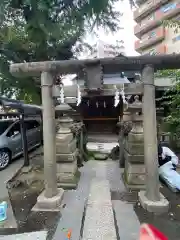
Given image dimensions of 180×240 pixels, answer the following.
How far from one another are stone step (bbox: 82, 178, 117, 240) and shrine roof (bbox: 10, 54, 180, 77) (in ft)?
9.23

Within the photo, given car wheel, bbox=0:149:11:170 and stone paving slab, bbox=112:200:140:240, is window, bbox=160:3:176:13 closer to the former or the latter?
car wheel, bbox=0:149:11:170

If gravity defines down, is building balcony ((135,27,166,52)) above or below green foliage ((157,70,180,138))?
above

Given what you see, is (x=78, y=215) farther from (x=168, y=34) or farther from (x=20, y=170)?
(x=168, y=34)

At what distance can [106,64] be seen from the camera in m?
4.20

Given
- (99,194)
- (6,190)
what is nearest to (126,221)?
(99,194)

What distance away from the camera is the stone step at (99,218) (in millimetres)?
2801

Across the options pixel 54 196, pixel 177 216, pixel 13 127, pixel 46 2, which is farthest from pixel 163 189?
pixel 13 127

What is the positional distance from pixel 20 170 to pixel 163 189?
16.0ft

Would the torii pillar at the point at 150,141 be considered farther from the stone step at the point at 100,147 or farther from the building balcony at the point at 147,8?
the building balcony at the point at 147,8

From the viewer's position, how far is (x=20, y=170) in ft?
22.9

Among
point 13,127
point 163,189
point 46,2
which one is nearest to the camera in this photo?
Answer: point 46,2

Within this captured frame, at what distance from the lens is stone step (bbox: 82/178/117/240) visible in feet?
9.19

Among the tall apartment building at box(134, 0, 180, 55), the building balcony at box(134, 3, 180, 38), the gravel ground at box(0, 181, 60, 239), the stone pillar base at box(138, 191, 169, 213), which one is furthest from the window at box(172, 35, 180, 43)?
the gravel ground at box(0, 181, 60, 239)

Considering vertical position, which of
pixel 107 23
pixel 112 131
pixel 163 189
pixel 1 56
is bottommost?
pixel 163 189
